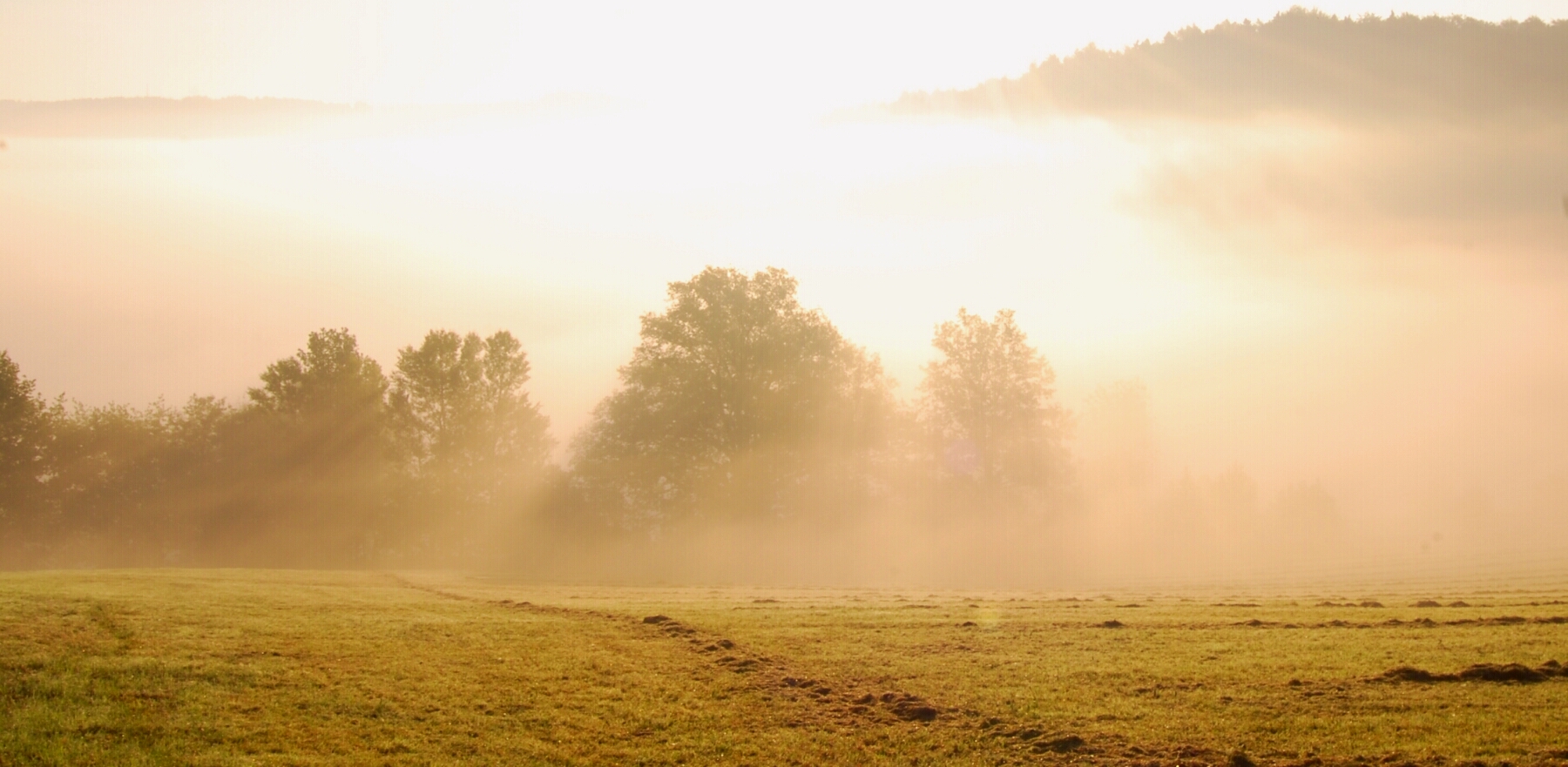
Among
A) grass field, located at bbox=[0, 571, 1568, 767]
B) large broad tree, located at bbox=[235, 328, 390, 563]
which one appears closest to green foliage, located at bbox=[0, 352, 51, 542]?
large broad tree, located at bbox=[235, 328, 390, 563]

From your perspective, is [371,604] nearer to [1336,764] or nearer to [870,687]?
[870,687]

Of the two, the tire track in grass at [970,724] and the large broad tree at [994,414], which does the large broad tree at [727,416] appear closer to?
the large broad tree at [994,414]

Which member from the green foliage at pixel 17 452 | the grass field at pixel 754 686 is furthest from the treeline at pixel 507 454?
the grass field at pixel 754 686

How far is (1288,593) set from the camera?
3853cm

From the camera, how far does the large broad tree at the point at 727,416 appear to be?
6412cm

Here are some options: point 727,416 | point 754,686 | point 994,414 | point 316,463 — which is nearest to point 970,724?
point 754,686

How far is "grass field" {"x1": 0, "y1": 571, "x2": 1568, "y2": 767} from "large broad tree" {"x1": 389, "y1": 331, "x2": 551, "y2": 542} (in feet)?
150

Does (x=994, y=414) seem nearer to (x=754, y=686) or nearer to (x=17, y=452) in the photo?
(x=754, y=686)

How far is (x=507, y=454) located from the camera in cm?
7662

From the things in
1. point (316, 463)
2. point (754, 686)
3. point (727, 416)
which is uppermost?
point (727, 416)

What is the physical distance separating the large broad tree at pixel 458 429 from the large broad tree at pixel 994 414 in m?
31.8

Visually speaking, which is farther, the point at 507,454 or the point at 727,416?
the point at 507,454

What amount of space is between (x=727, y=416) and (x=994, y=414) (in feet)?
67.1

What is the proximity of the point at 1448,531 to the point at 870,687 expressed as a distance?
112441 mm
